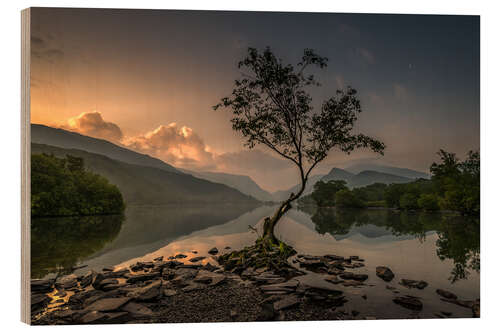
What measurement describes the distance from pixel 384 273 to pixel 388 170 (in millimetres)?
3302

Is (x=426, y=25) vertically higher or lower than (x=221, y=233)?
higher

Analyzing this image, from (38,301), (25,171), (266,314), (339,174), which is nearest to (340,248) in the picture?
(339,174)

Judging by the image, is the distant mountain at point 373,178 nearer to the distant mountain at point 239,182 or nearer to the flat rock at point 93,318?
the distant mountain at point 239,182

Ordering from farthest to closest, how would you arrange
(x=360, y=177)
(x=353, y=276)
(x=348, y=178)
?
1. (x=360, y=177)
2. (x=348, y=178)
3. (x=353, y=276)

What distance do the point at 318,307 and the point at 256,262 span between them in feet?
7.64

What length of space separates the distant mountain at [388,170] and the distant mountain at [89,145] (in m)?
6.14

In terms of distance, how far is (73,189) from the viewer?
1537cm

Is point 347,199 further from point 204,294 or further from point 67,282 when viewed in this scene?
point 67,282

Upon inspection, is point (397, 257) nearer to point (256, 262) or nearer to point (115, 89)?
point (256, 262)

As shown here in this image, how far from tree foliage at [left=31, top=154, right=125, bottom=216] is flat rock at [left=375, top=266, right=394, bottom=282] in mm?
9590

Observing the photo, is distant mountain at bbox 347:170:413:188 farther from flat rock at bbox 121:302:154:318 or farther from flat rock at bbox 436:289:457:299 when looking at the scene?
flat rock at bbox 121:302:154:318
